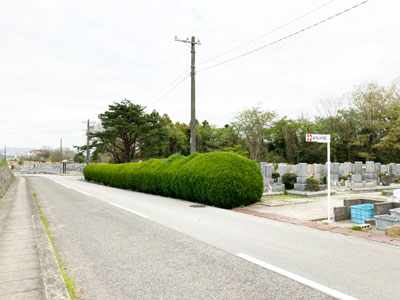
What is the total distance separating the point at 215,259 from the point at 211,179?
6.60 m

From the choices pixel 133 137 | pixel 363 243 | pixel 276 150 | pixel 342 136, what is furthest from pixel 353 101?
pixel 363 243

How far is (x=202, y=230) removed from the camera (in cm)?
682

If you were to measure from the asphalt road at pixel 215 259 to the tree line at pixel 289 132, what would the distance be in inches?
1316

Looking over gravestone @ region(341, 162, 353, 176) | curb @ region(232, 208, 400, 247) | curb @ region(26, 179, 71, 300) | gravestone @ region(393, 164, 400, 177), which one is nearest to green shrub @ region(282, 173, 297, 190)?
gravestone @ region(341, 162, 353, 176)

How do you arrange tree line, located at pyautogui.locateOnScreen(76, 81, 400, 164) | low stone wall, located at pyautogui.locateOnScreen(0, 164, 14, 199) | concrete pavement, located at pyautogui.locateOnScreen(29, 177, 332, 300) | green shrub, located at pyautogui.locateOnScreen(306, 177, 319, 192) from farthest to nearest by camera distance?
1. tree line, located at pyautogui.locateOnScreen(76, 81, 400, 164)
2. low stone wall, located at pyautogui.locateOnScreen(0, 164, 14, 199)
3. green shrub, located at pyautogui.locateOnScreen(306, 177, 319, 192)
4. concrete pavement, located at pyautogui.locateOnScreen(29, 177, 332, 300)

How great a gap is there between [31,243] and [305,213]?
7451mm

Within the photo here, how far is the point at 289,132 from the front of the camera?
47.1m

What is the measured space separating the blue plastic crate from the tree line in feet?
104

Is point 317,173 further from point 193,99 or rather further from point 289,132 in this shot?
point 289,132

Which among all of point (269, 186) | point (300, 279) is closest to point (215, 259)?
point (300, 279)

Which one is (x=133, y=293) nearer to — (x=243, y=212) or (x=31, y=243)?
(x=31, y=243)

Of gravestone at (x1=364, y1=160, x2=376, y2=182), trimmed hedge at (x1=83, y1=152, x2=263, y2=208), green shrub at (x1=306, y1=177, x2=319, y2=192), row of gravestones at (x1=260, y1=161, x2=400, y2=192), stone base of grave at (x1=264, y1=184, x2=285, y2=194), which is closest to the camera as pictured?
trimmed hedge at (x1=83, y1=152, x2=263, y2=208)

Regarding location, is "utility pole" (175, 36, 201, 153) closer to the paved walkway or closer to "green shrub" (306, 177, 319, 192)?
"green shrub" (306, 177, 319, 192)

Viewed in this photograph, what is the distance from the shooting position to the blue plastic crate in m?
7.46
